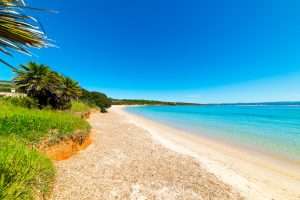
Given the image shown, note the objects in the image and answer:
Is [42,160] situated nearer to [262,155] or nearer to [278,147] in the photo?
[262,155]

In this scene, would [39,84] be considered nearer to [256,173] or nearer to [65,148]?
[65,148]

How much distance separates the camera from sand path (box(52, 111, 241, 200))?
14.6ft

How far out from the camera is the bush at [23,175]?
99.5 inches

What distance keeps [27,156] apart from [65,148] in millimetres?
3132

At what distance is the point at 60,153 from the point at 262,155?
31.4 feet

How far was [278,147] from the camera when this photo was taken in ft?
34.9

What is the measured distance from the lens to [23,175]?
3.02m

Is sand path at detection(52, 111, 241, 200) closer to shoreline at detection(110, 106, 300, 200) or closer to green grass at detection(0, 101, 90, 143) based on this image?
shoreline at detection(110, 106, 300, 200)

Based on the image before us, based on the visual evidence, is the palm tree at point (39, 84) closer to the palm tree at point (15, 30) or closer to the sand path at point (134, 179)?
the sand path at point (134, 179)

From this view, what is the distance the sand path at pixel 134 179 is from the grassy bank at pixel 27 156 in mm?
766

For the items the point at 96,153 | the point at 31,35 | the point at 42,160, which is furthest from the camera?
the point at 96,153

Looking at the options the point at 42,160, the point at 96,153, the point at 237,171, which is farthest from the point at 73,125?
the point at 237,171

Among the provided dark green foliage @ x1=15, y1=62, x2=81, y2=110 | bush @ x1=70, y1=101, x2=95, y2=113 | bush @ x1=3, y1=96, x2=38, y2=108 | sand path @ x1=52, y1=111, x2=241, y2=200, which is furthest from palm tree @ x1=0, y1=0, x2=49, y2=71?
bush @ x1=70, y1=101, x2=95, y2=113

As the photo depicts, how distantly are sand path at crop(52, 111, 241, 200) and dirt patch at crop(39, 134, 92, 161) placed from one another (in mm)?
302
